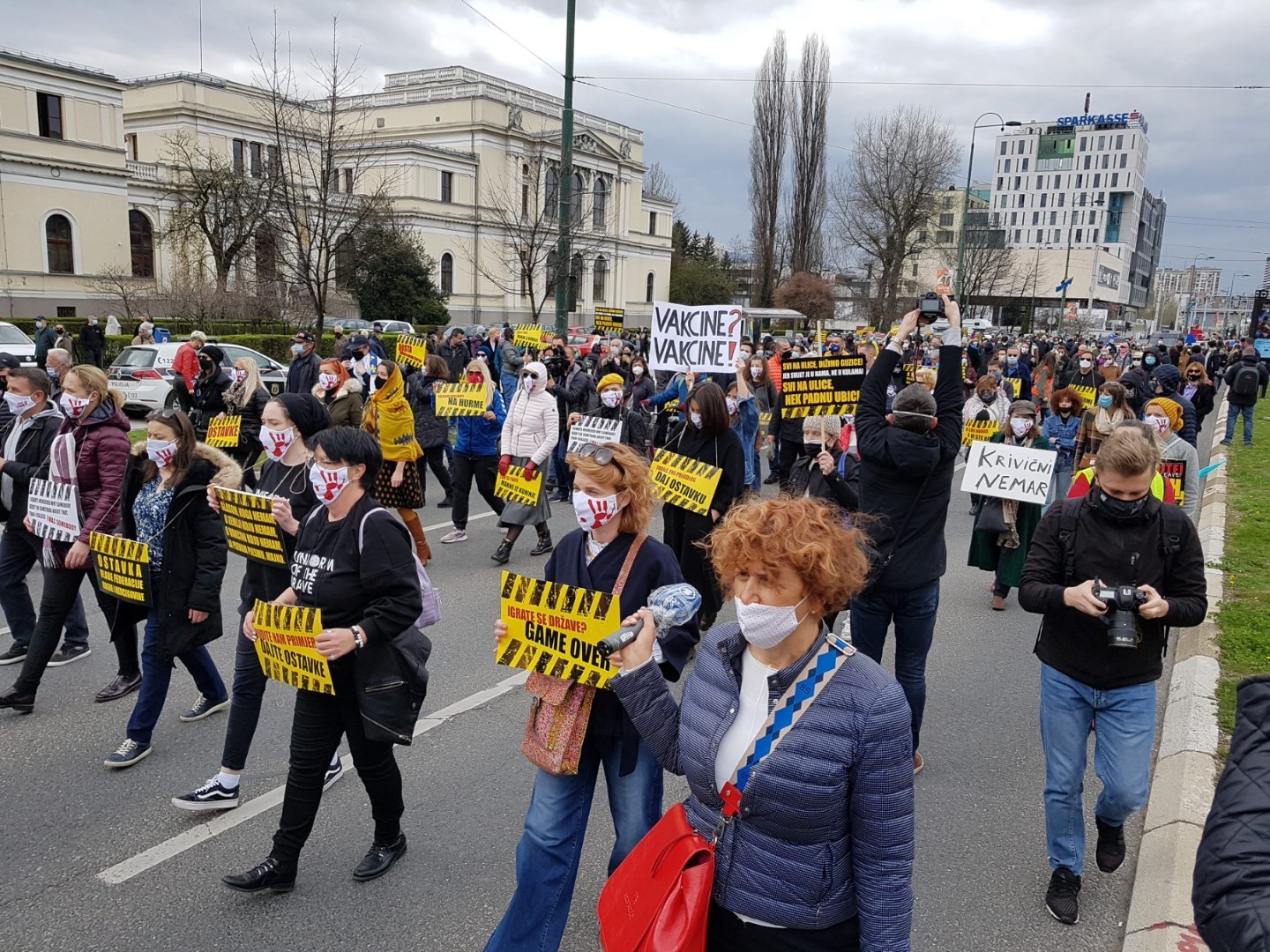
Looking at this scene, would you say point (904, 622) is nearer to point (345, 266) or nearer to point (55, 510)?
point (55, 510)

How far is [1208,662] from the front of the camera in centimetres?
627

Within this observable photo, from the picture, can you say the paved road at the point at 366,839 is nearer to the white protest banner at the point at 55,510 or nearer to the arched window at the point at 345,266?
the white protest banner at the point at 55,510

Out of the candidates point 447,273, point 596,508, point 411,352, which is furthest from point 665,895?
point 447,273

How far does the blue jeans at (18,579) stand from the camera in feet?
19.9

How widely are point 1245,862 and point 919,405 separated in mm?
3015

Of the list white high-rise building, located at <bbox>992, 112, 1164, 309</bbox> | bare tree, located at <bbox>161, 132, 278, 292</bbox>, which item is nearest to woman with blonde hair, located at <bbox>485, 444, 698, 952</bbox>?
bare tree, located at <bbox>161, 132, 278, 292</bbox>

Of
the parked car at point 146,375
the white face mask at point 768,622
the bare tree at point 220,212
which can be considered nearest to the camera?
the white face mask at point 768,622

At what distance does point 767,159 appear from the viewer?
193 feet

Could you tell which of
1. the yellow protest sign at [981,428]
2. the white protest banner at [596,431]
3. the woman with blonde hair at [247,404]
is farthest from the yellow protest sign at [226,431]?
the yellow protest sign at [981,428]

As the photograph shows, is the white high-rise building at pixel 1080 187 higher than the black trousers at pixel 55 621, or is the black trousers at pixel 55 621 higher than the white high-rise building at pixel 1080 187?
the white high-rise building at pixel 1080 187

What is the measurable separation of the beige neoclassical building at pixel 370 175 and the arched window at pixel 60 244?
0.06m

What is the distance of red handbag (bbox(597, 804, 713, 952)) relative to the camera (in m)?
2.18

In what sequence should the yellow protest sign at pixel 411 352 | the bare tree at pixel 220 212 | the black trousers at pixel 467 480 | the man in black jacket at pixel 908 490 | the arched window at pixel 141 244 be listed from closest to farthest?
1. the man in black jacket at pixel 908 490
2. the black trousers at pixel 467 480
3. the yellow protest sign at pixel 411 352
4. the bare tree at pixel 220 212
5. the arched window at pixel 141 244

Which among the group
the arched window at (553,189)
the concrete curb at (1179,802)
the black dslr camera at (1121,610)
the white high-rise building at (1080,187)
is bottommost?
the concrete curb at (1179,802)
